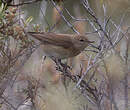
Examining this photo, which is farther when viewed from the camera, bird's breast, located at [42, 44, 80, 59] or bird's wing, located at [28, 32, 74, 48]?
bird's breast, located at [42, 44, 80, 59]

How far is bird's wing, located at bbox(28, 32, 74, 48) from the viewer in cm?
353

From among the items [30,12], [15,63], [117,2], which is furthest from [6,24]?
[30,12]

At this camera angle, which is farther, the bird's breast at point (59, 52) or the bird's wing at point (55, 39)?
the bird's breast at point (59, 52)

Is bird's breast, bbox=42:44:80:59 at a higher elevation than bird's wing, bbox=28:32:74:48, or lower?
lower

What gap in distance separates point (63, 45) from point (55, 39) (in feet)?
0.48

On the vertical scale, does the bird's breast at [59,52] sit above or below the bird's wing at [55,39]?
below

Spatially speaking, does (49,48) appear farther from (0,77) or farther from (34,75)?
(0,77)

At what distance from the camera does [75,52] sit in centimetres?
380

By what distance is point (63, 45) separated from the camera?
3.86 m

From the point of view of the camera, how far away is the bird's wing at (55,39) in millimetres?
3533

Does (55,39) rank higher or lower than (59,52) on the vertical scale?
higher

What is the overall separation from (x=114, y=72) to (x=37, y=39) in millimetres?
1239

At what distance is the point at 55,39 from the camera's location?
3768mm

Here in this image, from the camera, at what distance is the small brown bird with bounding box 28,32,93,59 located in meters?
3.70
